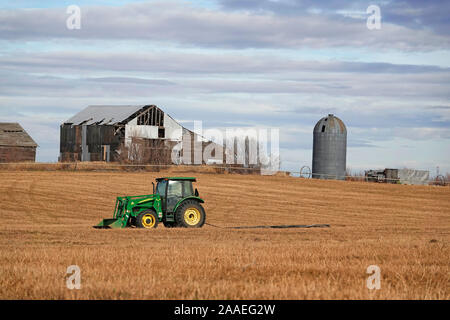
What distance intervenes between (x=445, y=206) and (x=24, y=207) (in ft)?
92.0

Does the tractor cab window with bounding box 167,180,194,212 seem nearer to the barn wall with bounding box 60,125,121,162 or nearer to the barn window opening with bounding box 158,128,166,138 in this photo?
the barn wall with bounding box 60,125,121,162

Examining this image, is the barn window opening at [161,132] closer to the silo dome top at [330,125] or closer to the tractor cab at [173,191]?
the silo dome top at [330,125]

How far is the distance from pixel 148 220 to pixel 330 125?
127 feet

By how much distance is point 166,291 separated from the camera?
9359 mm

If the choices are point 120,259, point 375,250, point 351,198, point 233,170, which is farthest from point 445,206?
point 120,259

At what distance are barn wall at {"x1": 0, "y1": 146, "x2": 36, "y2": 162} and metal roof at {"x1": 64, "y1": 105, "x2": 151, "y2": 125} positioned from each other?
552 cm

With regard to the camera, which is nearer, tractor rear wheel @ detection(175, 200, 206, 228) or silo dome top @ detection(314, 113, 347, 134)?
tractor rear wheel @ detection(175, 200, 206, 228)

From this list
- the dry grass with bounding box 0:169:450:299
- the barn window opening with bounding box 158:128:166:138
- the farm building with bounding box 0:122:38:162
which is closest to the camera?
the dry grass with bounding box 0:169:450:299

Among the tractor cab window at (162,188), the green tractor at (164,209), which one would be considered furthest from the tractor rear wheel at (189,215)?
the tractor cab window at (162,188)

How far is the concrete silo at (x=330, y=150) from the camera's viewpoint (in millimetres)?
61250

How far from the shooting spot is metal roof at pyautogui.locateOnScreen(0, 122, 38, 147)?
75688mm

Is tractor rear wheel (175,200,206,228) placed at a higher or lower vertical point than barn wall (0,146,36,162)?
lower

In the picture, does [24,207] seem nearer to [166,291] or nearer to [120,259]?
[120,259]

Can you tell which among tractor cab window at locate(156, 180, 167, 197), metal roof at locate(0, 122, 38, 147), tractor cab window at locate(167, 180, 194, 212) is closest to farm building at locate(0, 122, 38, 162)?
metal roof at locate(0, 122, 38, 147)
